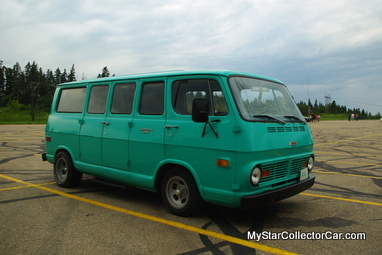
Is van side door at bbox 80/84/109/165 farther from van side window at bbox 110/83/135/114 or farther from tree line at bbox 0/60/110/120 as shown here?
tree line at bbox 0/60/110/120

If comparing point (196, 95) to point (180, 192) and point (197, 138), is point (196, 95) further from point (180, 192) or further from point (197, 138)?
point (180, 192)

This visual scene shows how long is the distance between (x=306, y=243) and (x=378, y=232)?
1125 millimetres

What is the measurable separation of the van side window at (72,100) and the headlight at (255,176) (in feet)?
13.1

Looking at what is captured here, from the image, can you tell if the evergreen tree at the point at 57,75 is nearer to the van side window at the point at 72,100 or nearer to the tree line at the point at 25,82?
the tree line at the point at 25,82

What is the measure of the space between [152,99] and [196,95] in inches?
34.2

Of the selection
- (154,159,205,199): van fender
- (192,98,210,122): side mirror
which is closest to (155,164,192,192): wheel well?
(154,159,205,199): van fender

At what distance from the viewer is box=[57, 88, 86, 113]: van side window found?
6628 millimetres

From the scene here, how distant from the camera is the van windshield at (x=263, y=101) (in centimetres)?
442

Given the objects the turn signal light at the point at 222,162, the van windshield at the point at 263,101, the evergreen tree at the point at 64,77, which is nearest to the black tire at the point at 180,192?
the turn signal light at the point at 222,162

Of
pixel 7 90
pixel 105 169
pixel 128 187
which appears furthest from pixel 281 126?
pixel 7 90

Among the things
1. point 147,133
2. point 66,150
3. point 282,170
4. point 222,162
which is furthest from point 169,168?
point 66,150

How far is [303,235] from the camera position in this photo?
13.4 ft

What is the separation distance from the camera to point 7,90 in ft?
374

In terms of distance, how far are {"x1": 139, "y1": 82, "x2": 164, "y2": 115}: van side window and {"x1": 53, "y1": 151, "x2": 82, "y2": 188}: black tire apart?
7.92 feet
